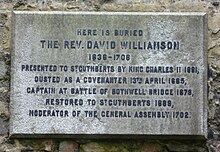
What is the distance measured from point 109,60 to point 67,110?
420 mm

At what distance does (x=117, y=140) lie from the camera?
3527mm

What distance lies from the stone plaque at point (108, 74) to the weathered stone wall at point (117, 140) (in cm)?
7

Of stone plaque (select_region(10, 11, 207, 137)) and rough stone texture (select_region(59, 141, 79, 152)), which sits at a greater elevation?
stone plaque (select_region(10, 11, 207, 137))

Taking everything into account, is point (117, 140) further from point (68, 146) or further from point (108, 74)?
point (108, 74)

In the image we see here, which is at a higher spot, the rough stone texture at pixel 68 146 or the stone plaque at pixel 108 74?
the stone plaque at pixel 108 74

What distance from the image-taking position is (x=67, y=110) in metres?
3.50

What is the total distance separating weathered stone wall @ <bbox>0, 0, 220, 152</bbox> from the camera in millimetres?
3518

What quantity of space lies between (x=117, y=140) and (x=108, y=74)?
430 mm

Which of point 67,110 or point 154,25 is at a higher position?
point 154,25

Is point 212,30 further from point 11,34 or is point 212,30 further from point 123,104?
point 11,34

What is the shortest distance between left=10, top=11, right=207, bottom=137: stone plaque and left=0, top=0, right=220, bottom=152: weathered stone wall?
7cm

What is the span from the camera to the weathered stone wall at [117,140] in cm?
352

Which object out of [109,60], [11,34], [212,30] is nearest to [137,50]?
[109,60]

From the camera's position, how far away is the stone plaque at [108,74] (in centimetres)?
348
